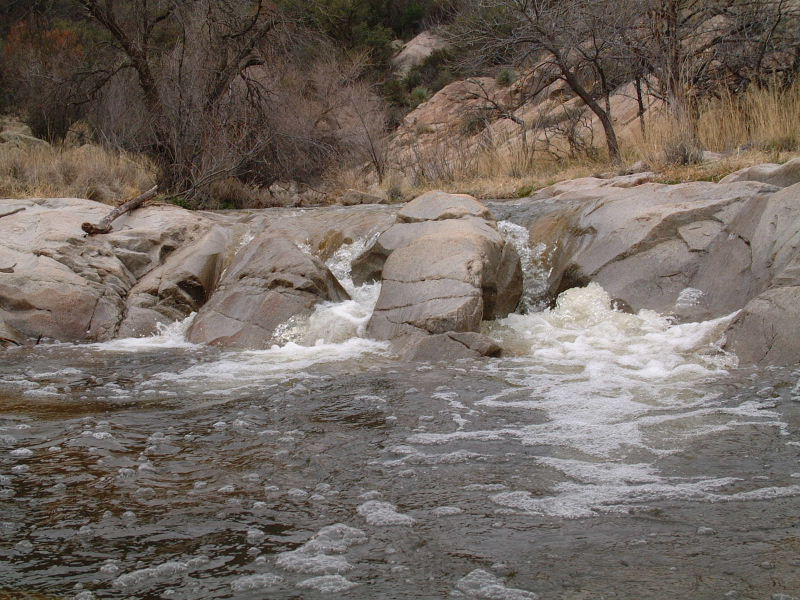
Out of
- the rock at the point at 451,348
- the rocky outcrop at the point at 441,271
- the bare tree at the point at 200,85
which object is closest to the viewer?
the rock at the point at 451,348

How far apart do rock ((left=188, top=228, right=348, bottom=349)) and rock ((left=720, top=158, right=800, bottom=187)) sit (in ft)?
13.7

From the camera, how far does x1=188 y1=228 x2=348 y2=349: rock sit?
291 inches

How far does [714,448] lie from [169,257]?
6.99 metres

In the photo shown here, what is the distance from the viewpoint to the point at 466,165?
13.6 m

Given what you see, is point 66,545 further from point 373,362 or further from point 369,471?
point 373,362

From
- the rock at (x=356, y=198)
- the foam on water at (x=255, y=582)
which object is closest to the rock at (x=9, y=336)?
the foam on water at (x=255, y=582)

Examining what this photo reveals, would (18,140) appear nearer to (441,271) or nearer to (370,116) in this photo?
(370,116)

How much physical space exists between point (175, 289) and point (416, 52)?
23437mm

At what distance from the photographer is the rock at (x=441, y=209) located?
8367mm

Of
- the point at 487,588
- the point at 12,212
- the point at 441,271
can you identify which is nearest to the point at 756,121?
the point at 441,271

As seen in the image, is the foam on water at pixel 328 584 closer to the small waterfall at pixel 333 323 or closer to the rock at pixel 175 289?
the small waterfall at pixel 333 323

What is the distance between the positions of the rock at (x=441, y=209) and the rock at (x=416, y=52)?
21596 mm

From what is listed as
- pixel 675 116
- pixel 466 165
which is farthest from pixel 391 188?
pixel 675 116

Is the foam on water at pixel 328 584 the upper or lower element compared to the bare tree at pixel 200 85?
lower
